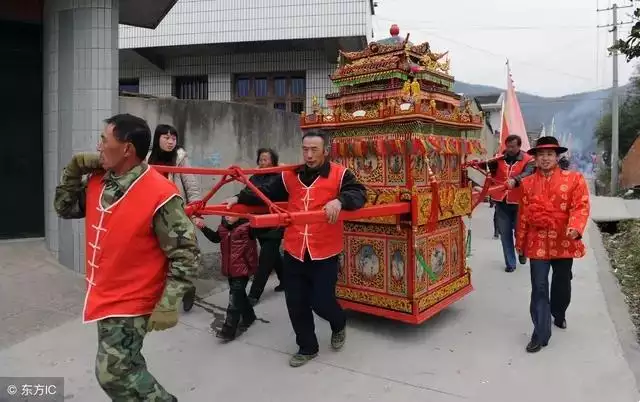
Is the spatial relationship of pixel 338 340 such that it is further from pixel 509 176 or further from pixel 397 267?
pixel 509 176

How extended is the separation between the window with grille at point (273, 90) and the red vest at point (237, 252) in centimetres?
790

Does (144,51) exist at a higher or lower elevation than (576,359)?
higher

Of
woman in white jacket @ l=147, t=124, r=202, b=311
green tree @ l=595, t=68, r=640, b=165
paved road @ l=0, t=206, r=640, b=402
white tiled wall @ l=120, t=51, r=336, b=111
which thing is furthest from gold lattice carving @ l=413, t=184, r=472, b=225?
green tree @ l=595, t=68, r=640, b=165

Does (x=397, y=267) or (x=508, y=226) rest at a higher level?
(x=508, y=226)

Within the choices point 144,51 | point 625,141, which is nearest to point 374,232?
point 144,51

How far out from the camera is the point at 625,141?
2530 centimetres

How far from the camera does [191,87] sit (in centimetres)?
1207

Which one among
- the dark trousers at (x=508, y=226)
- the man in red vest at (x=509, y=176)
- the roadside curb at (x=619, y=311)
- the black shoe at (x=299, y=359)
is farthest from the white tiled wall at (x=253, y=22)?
the black shoe at (x=299, y=359)

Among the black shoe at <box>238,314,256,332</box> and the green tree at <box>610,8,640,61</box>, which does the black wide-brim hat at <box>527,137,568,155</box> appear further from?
the black shoe at <box>238,314,256,332</box>

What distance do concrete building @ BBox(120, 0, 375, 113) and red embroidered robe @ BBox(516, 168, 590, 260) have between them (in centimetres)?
719

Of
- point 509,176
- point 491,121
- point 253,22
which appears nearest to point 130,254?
point 509,176

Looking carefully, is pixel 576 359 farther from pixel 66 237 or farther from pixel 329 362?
pixel 66 237

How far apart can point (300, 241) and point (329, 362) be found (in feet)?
2.87

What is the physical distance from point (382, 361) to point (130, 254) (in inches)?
80.8
